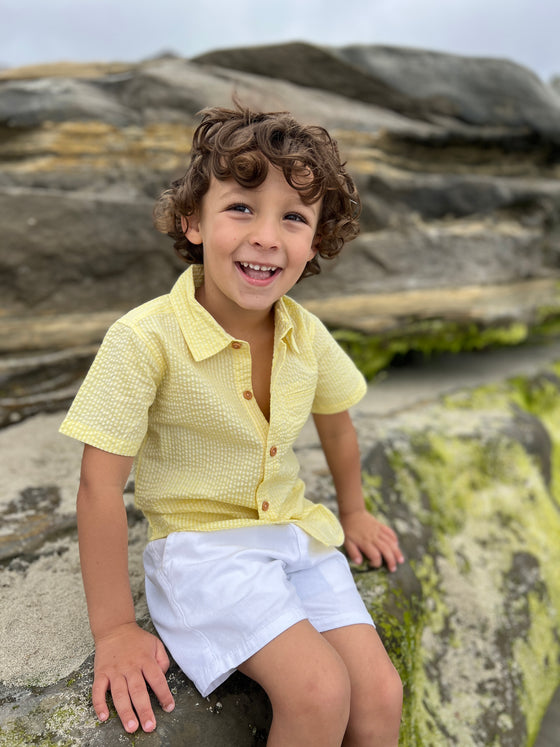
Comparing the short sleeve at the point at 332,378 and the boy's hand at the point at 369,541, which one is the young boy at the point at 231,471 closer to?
the short sleeve at the point at 332,378

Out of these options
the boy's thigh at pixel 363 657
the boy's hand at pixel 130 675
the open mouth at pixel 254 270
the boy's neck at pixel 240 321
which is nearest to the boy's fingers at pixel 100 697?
the boy's hand at pixel 130 675

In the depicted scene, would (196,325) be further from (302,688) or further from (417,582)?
(417,582)

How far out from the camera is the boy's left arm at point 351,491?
207 centimetres

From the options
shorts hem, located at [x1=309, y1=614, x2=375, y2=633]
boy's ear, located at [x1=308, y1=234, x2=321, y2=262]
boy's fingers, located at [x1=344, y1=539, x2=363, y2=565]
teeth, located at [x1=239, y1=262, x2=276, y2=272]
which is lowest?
boy's fingers, located at [x1=344, y1=539, x2=363, y2=565]

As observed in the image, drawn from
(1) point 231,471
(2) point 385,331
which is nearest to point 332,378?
(1) point 231,471

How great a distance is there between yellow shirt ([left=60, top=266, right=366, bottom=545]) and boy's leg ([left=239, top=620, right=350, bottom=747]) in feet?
1.07

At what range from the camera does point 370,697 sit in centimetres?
149

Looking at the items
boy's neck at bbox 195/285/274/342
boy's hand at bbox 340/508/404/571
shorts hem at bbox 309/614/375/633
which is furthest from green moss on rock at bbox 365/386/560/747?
boy's neck at bbox 195/285/274/342

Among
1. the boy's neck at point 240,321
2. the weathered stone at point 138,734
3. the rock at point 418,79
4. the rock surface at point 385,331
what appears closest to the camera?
the weathered stone at point 138,734

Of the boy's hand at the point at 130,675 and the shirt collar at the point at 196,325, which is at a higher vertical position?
the shirt collar at the point at 196,325

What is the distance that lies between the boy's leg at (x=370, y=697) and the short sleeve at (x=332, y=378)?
709 millimetres

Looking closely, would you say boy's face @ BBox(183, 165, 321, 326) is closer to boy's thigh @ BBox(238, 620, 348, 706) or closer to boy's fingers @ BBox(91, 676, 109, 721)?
boy's thigh @ BBox(238, 620, 348, 706)

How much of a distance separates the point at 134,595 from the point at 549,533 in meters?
2.06

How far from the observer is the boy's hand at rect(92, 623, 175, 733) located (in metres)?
1.36
